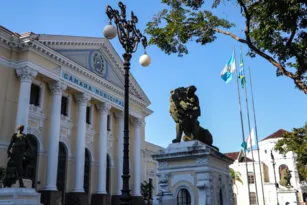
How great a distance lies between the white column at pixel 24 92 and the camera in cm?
2136

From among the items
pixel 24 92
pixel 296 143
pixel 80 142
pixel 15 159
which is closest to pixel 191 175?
pixel 15 159

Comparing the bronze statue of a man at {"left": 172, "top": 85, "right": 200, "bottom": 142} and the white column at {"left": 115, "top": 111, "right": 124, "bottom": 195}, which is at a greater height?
the white column at {"left": 115, "top": 111, "right": 124, "bottom": 195}

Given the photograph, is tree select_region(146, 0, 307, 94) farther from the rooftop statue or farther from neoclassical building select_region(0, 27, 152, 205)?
neoclassical building select_region(0, 27, 152, 205)

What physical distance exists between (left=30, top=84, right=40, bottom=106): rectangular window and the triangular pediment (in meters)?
3.03

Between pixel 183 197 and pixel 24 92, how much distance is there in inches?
649

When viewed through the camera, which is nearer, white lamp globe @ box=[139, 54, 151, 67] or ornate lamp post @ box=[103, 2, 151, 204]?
ornate lamp post @ box=[103, 2, 151, 204]

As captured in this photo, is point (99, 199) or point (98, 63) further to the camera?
point (98, 63)

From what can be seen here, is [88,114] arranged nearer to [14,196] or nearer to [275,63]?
[14,196]

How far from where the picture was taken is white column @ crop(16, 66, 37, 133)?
21.4 m

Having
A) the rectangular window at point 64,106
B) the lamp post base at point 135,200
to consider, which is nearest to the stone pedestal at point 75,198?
the lamp post base at point 135,200

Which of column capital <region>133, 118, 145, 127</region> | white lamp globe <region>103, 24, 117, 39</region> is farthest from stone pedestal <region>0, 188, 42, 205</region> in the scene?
column capital <region>133, 118, 145, 127</region>

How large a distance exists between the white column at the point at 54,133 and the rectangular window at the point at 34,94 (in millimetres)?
961

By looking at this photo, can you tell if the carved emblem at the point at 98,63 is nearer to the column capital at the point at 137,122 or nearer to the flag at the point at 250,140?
the column capital at the point at 137,122

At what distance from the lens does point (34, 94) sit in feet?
80.2
